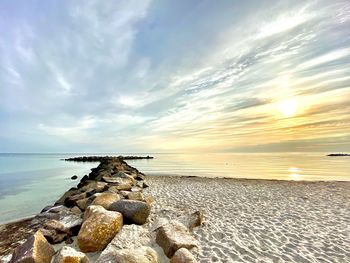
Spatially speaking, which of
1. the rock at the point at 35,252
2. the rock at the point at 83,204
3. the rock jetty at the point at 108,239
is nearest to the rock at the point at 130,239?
the rock jetty at the point at 108,239

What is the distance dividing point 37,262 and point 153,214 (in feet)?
14.1

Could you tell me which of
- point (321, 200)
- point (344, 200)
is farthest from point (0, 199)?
point (344, 200)

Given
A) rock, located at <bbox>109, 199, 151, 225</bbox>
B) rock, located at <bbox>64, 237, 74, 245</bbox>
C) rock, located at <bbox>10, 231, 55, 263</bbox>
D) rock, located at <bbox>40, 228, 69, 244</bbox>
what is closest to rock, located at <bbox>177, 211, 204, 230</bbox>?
rock, located at <bbox>109, 199, 151, 225</bbox>

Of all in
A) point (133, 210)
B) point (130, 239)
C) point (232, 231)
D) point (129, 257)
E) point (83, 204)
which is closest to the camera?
point (129, 257)

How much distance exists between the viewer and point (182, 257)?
179 inches

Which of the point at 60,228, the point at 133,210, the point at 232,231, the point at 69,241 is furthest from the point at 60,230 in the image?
the point at 232,231

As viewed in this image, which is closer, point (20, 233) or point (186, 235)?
point (186, 235)

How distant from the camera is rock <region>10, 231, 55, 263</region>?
4387 mm

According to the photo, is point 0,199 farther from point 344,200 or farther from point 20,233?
point 344,200

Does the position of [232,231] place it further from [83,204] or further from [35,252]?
[83,204]

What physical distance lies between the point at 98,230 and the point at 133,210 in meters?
1.42

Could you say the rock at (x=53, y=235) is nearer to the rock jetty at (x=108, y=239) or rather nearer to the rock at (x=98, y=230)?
the rock jetty at (x=108, y=239)

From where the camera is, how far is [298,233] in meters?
6.35

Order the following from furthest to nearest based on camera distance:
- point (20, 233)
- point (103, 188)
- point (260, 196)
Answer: point (260, 196)
point (103, 188)
point (20, 233)
